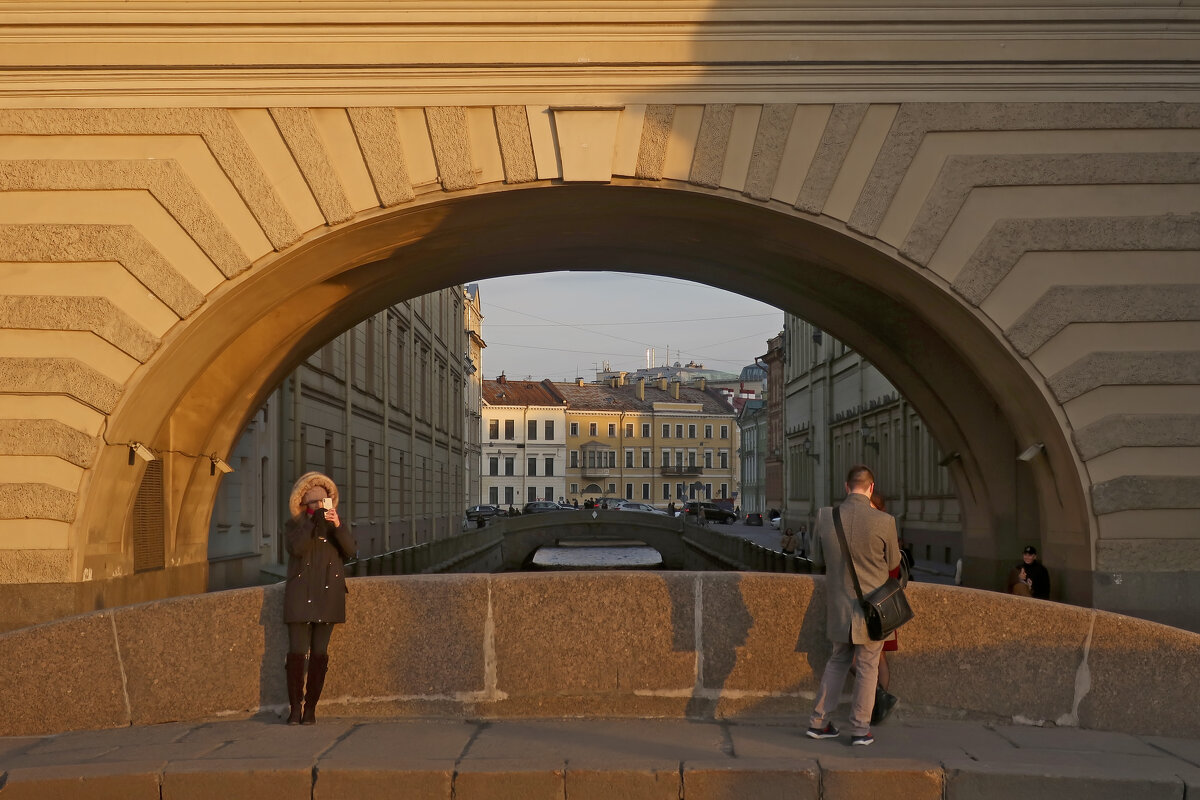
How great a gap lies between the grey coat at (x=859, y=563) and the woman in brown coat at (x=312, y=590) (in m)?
2.84

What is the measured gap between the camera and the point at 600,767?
23.1ft

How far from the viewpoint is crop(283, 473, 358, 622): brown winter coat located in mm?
8133

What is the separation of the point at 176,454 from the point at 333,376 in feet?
40.6

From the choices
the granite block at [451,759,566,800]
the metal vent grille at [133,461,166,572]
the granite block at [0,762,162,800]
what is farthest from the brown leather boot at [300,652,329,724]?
the metal vent grille at [133,461,166,572]

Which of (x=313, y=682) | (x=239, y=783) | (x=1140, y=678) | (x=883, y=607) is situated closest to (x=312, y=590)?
(x=313, y=682)

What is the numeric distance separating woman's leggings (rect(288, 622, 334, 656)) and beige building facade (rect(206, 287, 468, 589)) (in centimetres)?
1327

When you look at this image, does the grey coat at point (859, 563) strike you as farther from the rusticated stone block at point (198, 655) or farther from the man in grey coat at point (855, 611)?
the rusticated stone block at point (198, 655)

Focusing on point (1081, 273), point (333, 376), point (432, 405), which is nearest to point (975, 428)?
point (1081, 273)

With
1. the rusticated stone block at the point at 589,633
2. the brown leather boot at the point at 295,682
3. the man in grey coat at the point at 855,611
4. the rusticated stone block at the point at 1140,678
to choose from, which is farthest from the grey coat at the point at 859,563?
the brown leather boot at the point at 295,682

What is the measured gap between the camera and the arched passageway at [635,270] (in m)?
13.1

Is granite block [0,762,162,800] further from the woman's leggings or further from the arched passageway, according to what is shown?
→ the arched passageway

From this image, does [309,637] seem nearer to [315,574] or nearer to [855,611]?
[315,574]

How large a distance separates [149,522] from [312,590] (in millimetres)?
7812

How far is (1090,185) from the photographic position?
508 inches
